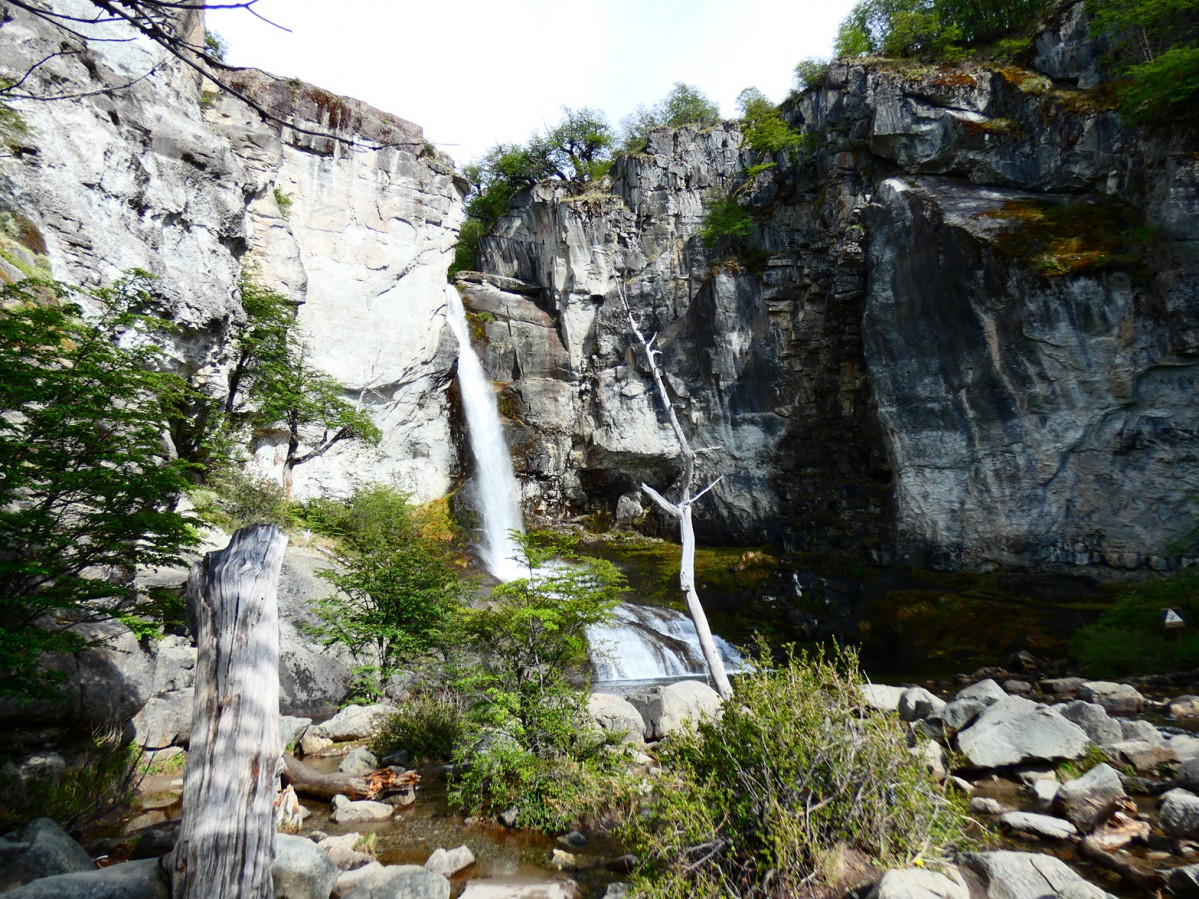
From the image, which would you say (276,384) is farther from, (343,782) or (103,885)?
(103,885)

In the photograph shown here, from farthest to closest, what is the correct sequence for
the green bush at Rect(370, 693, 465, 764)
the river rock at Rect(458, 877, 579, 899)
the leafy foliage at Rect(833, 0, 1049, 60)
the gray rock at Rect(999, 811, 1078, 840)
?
the leafy foliage at Rect(833, 0, 1049, 60), the green bush at Rect(370, 693, 465, 764), the gray rock at Rect(999, 811, 1078, 840), the river rock at Rect(458, 877, 579, 899)

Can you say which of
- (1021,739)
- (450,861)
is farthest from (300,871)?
(1021,739)

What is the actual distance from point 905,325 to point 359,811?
17079 mm

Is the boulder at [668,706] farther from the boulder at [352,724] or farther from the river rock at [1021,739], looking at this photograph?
the boulder at [352,724]

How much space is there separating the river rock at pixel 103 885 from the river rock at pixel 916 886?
4.04 meters

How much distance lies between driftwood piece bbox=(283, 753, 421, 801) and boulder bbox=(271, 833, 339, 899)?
2338mm

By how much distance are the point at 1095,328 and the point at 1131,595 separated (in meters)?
6.20

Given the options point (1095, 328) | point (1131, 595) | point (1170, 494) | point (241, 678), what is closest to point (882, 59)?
point (1095, 328)

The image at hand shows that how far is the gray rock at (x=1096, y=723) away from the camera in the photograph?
6938 millimetres

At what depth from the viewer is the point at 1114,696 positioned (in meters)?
9.12

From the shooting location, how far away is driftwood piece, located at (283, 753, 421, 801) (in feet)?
22.3

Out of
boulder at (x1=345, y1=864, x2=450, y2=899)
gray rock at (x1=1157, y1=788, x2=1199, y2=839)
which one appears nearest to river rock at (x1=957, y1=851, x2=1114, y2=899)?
gray rock at (x1=1157, y1=788, x2=1199, y2=839)

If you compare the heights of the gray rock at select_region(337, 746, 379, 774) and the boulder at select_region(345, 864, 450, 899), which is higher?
the boulder at select_region(345, 864, 450, 899)

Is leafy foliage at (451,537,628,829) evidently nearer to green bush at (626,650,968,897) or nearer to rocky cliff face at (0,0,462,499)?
green bush at (626,650,968,897)
